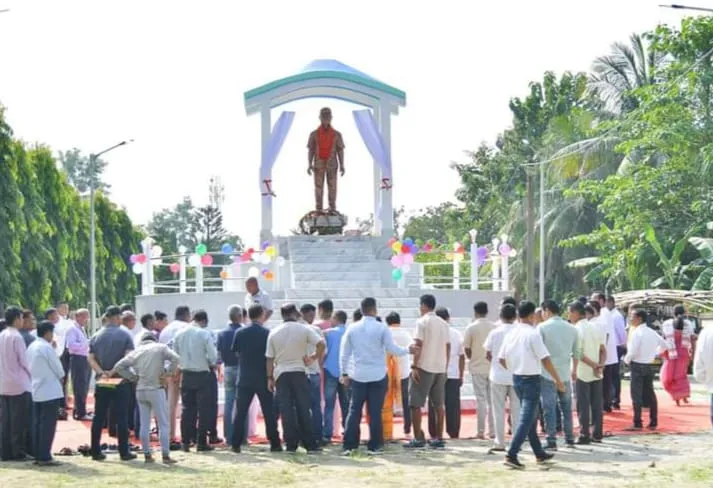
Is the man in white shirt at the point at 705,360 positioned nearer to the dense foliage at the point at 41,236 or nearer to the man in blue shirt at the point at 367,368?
the man in blue shirt at the point at 367,368

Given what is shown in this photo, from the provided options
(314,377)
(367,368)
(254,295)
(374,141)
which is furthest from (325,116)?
(367,368)

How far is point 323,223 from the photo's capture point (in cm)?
2806

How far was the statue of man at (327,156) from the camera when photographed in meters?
28.5

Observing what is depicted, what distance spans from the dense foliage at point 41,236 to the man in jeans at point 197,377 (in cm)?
2370

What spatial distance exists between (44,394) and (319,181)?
15.9 m

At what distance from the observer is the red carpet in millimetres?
15648

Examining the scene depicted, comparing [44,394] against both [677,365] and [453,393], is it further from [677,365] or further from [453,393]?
[677,365]

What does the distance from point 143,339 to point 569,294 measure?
115 feet

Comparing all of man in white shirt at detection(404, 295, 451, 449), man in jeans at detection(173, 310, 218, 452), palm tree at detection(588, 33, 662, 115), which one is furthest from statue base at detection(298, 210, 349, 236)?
palm tree at detection(588, 33, 662, 115)

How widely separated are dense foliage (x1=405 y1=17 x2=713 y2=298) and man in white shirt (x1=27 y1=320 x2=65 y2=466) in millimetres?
21484

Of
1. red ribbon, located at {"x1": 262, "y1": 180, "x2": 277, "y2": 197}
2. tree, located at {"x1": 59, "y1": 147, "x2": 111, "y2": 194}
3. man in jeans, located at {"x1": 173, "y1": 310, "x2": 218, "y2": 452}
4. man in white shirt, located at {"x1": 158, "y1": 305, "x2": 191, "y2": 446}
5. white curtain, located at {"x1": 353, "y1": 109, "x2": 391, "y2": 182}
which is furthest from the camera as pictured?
tree, located at {"x1": 59, "y1": 147, "x2": 111, "y2": 194}

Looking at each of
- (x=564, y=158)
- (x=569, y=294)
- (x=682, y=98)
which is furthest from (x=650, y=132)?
(x=569, y=294)

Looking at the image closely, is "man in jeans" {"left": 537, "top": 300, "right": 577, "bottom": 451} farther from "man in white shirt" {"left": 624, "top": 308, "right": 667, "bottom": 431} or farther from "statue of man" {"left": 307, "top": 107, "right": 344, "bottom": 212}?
"statue of man" {"left": 307, "top": 107, "right": 344, "bottom": 212}

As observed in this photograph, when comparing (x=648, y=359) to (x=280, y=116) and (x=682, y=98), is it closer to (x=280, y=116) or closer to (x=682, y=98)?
(x=280, y=116)
